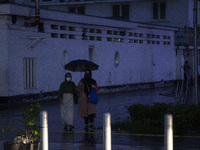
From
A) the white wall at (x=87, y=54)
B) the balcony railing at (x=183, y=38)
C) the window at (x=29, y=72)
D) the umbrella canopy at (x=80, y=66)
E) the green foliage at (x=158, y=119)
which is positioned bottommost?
the green foliage at (x=158, y=119)

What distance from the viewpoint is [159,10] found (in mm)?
52531

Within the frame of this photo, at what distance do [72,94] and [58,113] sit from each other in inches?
212

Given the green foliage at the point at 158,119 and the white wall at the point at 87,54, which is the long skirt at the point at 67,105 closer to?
the green foliage at the point at 158,119

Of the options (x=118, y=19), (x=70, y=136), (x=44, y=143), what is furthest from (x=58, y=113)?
(x=118, y=19)

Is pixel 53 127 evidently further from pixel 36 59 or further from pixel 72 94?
pixel 36 59

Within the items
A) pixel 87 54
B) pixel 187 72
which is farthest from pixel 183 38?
pixel 87 54

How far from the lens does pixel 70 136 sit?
15430 mm

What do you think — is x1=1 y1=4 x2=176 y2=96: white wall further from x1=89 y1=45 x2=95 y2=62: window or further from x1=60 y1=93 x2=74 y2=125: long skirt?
x1=60 y1=93 x2=74 y2=125: long skirt

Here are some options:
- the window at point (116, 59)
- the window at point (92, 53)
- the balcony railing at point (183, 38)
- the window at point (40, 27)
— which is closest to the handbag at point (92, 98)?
the window at point (40, 27)

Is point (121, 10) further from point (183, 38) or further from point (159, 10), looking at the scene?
point (183, 38)

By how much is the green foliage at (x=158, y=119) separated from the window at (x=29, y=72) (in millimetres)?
11979

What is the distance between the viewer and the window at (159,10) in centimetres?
5253

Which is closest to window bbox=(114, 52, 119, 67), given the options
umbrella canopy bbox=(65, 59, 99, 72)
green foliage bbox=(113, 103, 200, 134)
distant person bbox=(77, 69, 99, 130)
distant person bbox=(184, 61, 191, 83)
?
distant person bbox=(184, 61, 191, 83)

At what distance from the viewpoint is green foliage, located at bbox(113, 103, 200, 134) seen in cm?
1645
